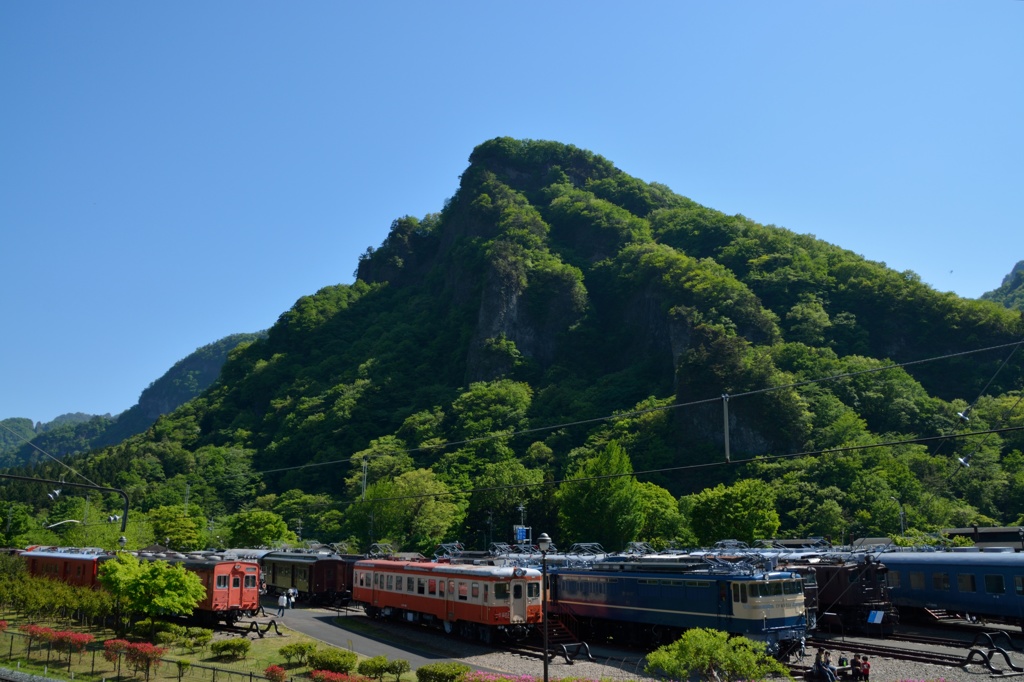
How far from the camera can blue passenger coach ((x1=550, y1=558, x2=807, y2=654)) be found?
1072 inches

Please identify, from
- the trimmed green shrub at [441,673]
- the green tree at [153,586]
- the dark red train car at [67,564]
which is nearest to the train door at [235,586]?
the green tree at [153,586]

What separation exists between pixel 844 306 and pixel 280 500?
7963cm

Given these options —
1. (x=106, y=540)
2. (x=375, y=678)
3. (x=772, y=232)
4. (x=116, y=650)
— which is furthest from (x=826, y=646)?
(x=772, y=232)

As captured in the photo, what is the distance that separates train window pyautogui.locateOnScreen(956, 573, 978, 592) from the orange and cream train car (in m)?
17.8

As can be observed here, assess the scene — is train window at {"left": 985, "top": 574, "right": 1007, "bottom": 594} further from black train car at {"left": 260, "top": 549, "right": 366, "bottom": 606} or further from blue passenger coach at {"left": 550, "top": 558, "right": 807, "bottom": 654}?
black train car at {"left": 260, "top": 549, "right": 366, "bottom": 606}

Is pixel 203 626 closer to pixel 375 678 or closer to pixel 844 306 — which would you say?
pixel 375 678

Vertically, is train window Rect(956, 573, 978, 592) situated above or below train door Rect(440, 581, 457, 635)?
above

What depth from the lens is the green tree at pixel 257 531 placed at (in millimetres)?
72125

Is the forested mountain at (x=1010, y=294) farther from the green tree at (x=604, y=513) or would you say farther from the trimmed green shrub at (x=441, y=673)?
the trimmed green shrub at (x=441, y=673)

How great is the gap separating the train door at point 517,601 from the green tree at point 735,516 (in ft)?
98.8

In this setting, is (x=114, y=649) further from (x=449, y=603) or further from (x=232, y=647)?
(x=449, y=603)

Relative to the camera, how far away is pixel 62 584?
41062mm

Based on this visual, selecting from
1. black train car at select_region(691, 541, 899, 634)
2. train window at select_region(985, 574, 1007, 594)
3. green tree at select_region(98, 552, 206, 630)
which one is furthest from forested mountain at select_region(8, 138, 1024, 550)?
green tree at select_region(98, 552, 206, 630)

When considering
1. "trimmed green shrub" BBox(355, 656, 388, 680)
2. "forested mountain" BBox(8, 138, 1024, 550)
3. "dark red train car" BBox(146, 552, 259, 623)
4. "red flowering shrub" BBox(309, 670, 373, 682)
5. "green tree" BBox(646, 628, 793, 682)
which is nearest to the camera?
"green tree" BBox(646, 628, 793, 682)
